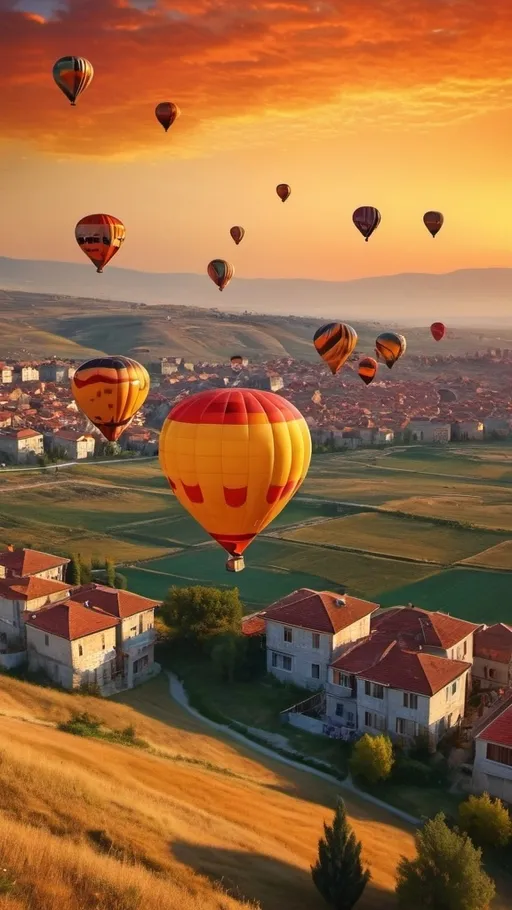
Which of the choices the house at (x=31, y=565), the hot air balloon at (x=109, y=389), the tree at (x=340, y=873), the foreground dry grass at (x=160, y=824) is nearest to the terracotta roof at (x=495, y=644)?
the foreground dry grass at (x=160, y=824)

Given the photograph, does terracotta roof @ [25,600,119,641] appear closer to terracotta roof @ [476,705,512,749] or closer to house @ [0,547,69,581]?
house @ [0,547,69,581]

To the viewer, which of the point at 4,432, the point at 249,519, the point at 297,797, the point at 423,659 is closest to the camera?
the point at 249,519

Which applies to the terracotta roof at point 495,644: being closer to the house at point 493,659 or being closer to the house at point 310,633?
the house at point 493,659

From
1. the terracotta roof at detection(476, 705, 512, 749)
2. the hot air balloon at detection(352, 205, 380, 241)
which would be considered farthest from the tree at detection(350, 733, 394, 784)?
the hot air balloon at detection(352, 205, 380, 241)

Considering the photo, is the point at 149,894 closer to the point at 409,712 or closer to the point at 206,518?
the point at 206,518

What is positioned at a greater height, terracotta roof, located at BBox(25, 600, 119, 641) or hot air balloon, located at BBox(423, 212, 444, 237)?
hot air balloon, located at BBox(423, 212, 444, 237)

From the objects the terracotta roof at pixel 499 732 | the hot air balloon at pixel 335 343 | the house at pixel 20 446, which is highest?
the hot air balloon at pixel 335 343

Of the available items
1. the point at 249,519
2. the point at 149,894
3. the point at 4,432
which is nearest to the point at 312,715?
the point at 249,519
